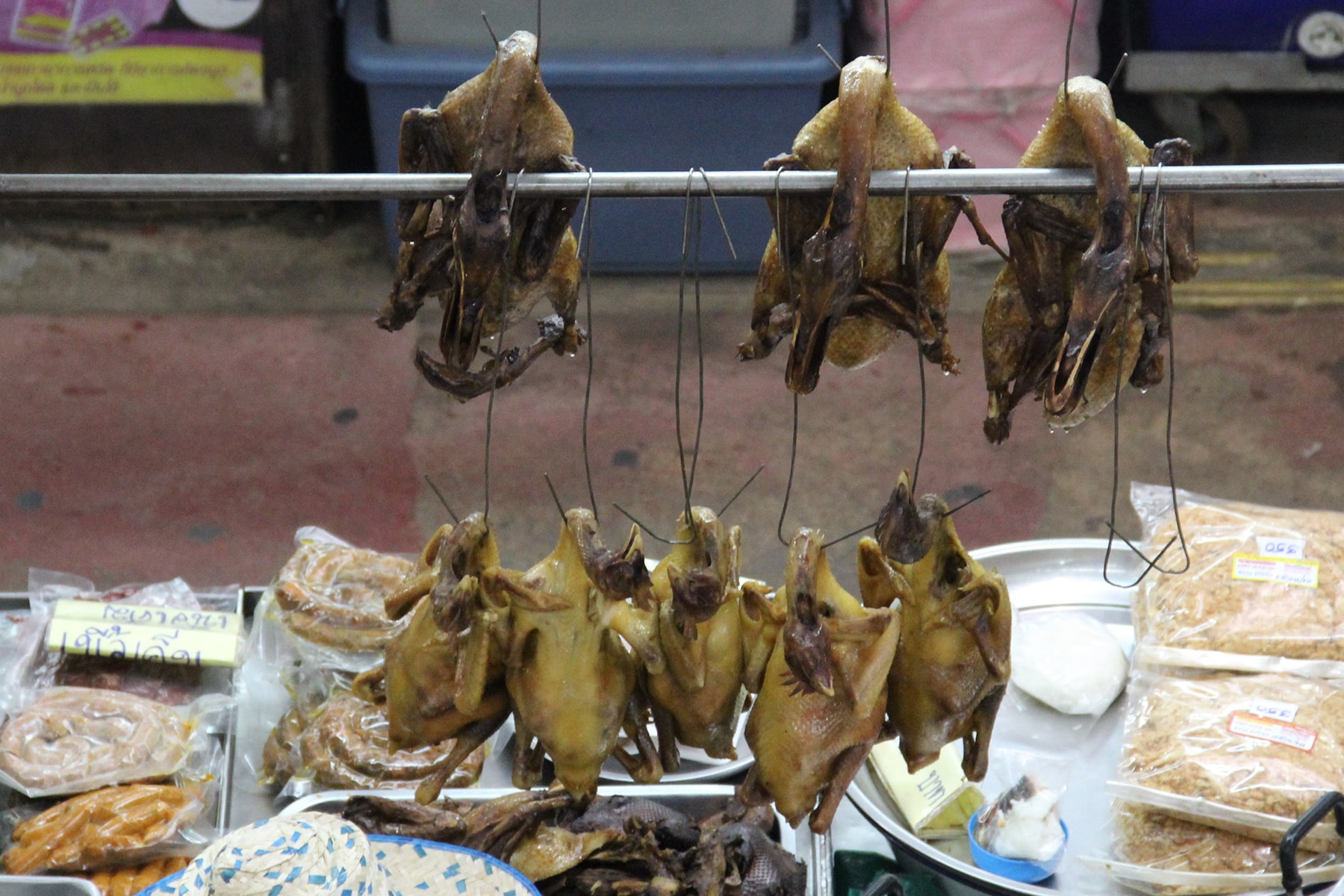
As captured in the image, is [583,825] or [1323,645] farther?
[1323,645]

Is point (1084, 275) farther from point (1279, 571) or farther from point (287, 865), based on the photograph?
point (1279, 571)

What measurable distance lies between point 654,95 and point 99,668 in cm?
336

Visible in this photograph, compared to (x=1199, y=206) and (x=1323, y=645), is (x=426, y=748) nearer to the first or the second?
(x=1323, y=645)

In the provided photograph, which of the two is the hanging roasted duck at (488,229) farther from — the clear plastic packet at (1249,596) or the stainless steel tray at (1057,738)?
the clear plastic packet at (1249,596)

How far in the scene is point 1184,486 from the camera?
15.7 feet

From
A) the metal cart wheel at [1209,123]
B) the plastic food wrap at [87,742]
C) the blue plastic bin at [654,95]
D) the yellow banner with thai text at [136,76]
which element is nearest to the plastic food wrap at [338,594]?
the plastic food wrap at [87,742]

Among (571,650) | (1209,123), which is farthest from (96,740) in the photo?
(1209,123)

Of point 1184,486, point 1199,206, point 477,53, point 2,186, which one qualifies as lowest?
point 1184,486

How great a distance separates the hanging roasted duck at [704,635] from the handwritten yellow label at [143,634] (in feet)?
3.54

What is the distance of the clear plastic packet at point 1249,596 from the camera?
256cm

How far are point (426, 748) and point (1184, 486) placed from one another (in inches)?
121

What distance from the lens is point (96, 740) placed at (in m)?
2.51

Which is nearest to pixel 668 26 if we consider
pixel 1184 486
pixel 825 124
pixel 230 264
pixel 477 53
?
pixel 477 53

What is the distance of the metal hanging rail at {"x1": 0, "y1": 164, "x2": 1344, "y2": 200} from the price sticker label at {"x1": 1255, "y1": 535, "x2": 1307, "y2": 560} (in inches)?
47.2
